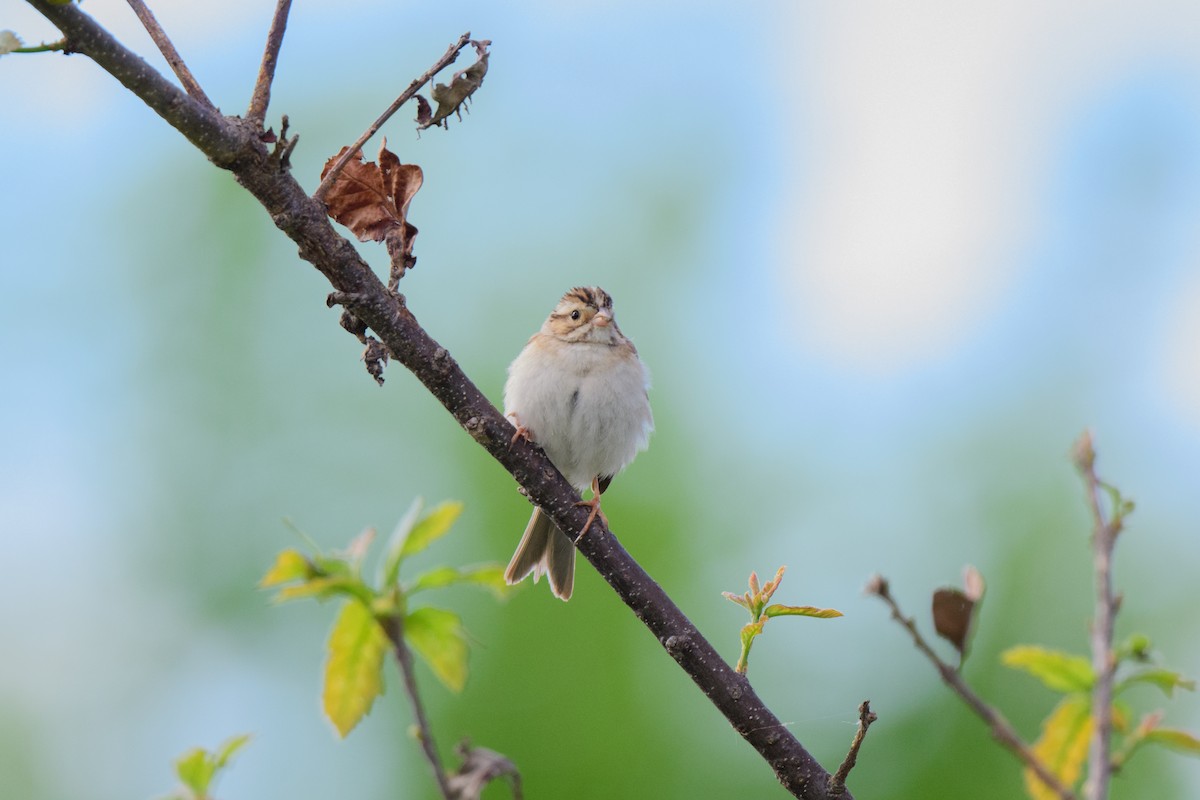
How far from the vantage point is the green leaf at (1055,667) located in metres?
1.22

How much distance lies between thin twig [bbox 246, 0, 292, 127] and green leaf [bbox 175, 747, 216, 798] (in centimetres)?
103

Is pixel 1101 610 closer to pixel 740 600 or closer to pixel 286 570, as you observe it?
pixel 286 570

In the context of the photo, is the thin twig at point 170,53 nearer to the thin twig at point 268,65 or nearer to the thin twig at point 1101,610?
the thin twig at point 268,65

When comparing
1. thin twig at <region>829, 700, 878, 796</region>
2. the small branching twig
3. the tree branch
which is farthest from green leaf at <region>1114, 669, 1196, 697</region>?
the tree branch

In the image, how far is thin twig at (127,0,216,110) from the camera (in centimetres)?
196

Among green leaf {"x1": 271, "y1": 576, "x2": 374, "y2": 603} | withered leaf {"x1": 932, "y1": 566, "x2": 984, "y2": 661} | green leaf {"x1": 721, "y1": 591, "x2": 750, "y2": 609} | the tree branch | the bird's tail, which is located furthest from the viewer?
the bird's tail

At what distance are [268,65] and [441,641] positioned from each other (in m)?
1.14

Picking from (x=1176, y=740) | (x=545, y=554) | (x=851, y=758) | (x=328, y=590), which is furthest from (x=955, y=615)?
(x=545, y=554)

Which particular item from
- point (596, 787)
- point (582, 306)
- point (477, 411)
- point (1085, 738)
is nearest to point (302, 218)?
point (477, 411)

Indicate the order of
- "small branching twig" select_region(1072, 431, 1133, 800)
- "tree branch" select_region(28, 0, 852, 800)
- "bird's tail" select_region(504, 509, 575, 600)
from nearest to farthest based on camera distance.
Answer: "small branching twig" select_region(1072, 431, 1133, 800) < "tree branch" select_region(28, 0, 852, 800) < "bird's tail" select_region(504, 509, 575, 600)

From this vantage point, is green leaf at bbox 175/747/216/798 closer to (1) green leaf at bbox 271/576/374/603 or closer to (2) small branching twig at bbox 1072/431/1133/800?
(1) green leaf at bbox 271/576/374/603

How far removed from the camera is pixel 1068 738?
4.08ft

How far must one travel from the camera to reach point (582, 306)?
637 cm

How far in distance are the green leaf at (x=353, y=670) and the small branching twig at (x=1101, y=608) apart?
684 millimetres
